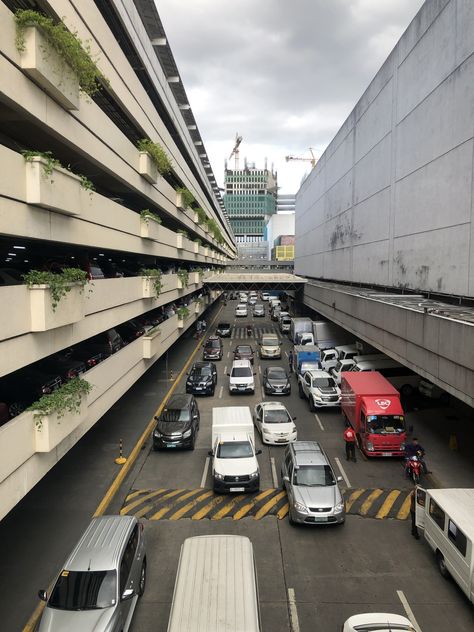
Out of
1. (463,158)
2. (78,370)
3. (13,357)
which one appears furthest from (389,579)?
(463,158)

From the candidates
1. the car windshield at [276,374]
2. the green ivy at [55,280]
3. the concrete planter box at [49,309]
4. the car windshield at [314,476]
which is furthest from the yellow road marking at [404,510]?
the car windshield at [276,374]

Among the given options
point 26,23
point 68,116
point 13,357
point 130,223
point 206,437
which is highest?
point 26,23

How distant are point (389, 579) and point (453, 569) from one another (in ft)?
4.48

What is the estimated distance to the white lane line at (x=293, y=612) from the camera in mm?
8305

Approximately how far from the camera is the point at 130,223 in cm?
1719

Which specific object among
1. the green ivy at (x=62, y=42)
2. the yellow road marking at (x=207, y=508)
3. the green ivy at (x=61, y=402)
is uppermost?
the green ivy at (x=62, y=42)

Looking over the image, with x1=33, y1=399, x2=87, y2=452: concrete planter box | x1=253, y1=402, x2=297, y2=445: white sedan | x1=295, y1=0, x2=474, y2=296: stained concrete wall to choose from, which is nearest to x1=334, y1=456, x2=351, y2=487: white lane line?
x1=253, y1=402, x2=297, y2=445: white sedan

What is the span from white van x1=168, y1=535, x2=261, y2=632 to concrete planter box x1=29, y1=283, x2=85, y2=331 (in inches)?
209

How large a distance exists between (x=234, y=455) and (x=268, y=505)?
1946 mm

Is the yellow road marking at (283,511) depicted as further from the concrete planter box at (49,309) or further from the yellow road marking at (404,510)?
the concrete planter box at (49,309)

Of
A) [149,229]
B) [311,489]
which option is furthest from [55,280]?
[149,229]

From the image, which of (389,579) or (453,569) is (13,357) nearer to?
(389,579)

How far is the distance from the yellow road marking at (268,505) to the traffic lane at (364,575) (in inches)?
27.6

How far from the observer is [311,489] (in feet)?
39.7
